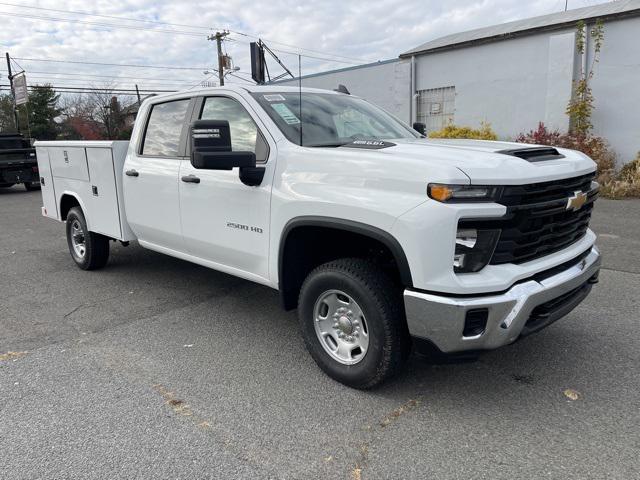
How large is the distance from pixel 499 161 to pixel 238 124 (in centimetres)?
205

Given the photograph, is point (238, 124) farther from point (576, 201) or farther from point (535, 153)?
point (576, 201)

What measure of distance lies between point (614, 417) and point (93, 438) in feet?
9.52

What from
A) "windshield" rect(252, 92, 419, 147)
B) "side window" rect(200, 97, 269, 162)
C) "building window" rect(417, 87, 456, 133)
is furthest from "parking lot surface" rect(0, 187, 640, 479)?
"building window" rect(417, 87, 456, 133)

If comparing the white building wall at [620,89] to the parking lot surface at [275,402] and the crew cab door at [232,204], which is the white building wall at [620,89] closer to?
the parking lot surface at [275,402]

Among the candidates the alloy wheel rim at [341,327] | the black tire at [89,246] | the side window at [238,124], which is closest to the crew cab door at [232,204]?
the side window at [238,124]

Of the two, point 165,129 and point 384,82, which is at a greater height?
point 384,82

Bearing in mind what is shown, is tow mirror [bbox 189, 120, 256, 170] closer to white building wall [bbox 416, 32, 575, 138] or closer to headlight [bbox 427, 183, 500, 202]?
headlight [bbox 427, 183, 500, 202]

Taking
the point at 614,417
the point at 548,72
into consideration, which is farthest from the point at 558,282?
the point at 548,72

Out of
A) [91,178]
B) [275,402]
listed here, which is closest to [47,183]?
[91,178]

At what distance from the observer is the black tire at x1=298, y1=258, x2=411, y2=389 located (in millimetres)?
2992

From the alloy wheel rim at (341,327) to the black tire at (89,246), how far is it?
3.70m

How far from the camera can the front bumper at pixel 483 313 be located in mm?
2676

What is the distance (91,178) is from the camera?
221 inches

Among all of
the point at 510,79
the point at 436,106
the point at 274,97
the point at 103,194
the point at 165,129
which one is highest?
the point at 510,79
